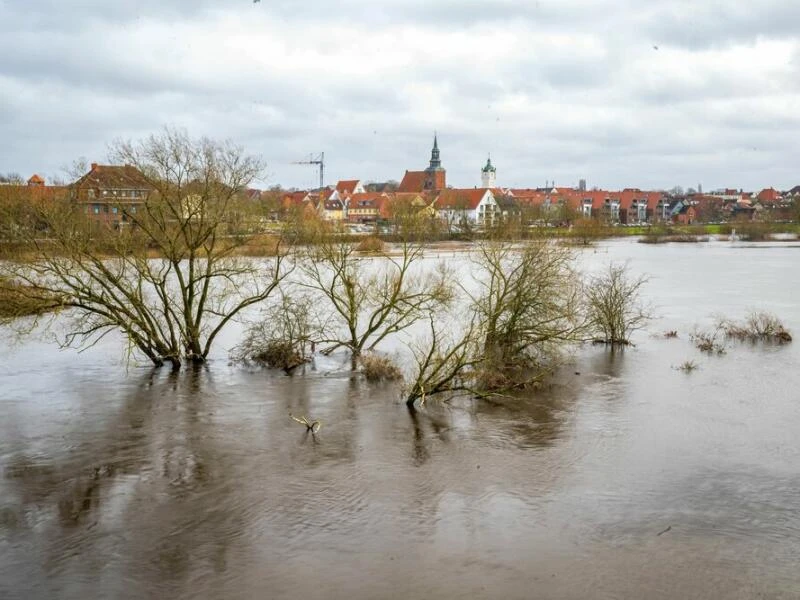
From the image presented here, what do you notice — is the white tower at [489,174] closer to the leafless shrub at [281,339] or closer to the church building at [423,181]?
the church building at [423,181]

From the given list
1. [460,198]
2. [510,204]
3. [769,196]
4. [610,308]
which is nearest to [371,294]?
[610,308]

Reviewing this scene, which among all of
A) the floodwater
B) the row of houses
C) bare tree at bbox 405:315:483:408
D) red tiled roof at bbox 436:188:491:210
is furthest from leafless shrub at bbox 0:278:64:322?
red tiled roof at bbox 436:188:491:210

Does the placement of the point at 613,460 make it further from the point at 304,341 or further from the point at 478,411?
the point at 304,341

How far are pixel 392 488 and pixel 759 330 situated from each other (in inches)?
829

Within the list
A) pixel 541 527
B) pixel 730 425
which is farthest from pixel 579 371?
pixel 541 527

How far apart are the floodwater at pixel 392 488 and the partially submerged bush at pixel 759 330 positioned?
5.19m

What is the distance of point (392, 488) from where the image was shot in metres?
16.8

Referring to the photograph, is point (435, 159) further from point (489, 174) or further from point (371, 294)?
point (371, 294)

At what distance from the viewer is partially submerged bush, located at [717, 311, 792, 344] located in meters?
31.8

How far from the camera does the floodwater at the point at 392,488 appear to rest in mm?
13180

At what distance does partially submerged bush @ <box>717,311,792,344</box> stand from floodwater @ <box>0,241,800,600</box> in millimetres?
5188

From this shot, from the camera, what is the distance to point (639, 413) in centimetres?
2216

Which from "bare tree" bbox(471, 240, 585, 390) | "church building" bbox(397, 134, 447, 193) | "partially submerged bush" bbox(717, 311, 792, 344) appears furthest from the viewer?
"church building" bbox(397, 134, 447, 193)

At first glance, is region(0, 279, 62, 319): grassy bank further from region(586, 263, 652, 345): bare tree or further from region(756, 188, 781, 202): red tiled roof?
region(756, 188, 781, 202): red tiled roof
